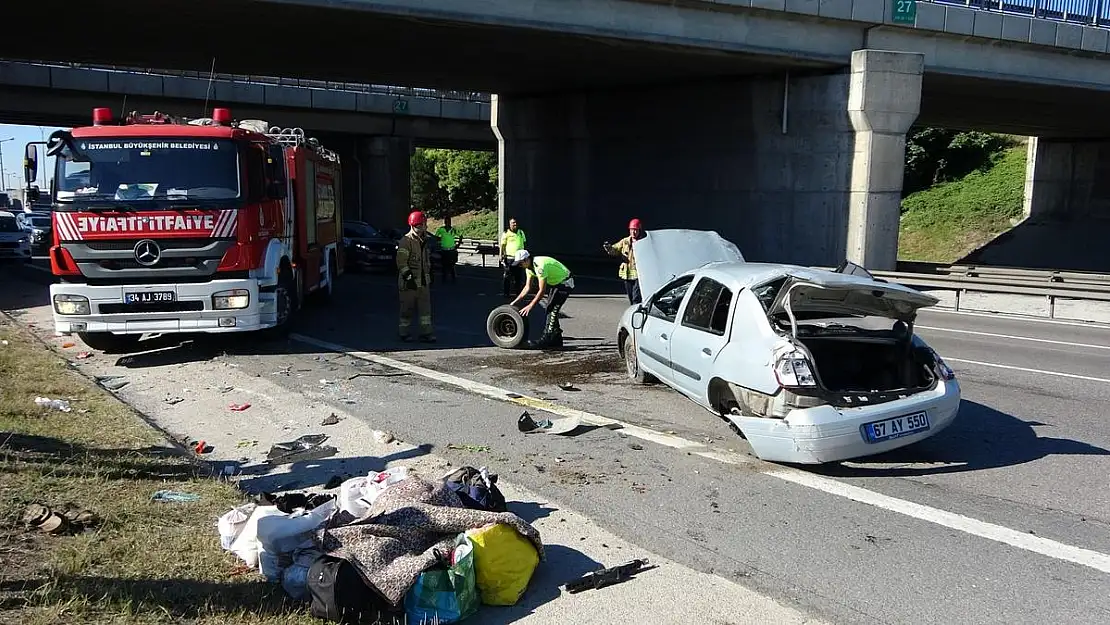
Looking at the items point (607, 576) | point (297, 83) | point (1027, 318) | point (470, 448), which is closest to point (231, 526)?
point (607, 576)

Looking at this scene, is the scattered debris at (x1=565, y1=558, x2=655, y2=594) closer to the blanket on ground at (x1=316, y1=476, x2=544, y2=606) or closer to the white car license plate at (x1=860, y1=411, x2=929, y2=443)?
the blanket on ground at (x1=316, y1=476, x2=544, y2=606)

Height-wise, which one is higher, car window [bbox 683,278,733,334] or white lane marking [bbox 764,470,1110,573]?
car window [bbox 683,278,733,334]

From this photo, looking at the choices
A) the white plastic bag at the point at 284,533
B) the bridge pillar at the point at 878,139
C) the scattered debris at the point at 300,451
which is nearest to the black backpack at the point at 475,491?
the white plastic bag at the point at 284,533

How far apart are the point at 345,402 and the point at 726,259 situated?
4491 mm

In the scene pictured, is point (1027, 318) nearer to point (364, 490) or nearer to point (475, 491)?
point (475, 491)

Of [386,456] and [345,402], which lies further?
[345,402]

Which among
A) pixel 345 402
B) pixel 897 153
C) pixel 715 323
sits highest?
pixel 897 153

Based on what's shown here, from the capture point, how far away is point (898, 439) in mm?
6152

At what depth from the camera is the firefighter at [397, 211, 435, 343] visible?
12.1 metres

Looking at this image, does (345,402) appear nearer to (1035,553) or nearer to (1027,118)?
(1035,553)

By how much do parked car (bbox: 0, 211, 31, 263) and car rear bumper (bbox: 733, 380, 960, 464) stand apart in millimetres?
27719

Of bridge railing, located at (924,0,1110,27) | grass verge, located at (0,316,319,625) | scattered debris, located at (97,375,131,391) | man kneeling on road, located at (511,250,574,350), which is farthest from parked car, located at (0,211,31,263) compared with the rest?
bridge railing, located at (924,0,1110,27)

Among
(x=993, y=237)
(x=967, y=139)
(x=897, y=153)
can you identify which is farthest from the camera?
(x=967, y=139)

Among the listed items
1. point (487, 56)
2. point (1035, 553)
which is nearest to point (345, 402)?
point (1035, 553)
